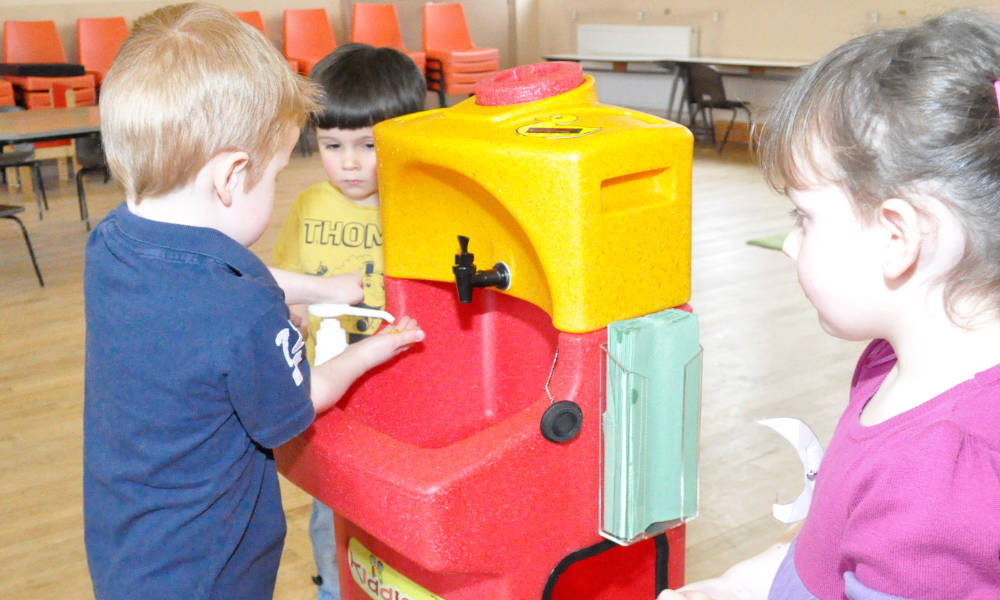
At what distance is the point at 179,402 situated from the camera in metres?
1.01

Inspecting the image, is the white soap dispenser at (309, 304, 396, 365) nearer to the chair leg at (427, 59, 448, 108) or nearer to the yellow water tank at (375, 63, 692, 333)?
the yellow water tank at (375, 63, 692, 333)

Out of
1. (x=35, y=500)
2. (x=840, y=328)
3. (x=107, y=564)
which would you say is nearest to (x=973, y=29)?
(x=840, y=328)

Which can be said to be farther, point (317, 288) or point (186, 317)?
point (317, 288)

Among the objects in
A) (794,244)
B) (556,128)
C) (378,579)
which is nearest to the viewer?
(794,244)

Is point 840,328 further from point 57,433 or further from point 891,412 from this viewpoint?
point 57,433

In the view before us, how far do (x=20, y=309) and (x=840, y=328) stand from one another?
3526 mm

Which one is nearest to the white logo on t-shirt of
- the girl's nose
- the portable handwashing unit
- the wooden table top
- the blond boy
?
the blond boy

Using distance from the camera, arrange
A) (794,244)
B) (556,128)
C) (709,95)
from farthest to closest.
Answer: (709,95) → (556,128) → (794,244)

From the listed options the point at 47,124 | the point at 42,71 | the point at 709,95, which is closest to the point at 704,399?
the point at 47,124

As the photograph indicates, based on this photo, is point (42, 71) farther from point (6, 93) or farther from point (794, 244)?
point (794, 244)

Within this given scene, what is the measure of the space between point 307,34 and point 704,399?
5773 mm

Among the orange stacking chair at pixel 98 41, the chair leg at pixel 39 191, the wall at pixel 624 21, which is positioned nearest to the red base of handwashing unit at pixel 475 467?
the chair leg at pixel 39 191

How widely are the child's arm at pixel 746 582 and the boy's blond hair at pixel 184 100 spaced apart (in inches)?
24.0

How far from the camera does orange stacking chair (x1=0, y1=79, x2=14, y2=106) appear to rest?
581cm
